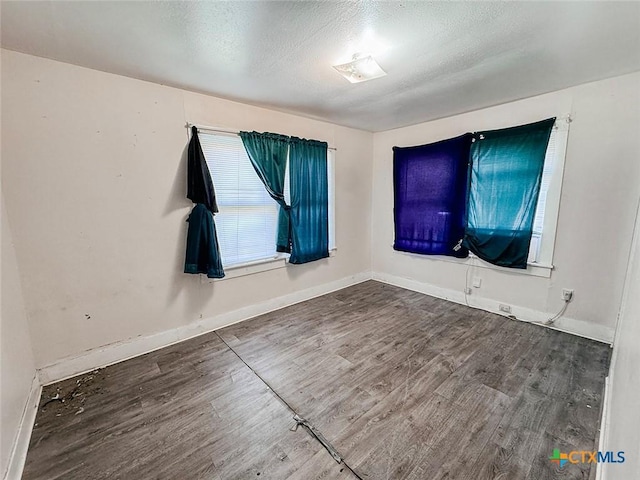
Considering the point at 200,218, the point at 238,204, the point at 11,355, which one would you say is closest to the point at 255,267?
the point at 238,204

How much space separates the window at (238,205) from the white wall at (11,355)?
1489mm

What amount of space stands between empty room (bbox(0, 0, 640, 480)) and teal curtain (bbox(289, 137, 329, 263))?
0.03m

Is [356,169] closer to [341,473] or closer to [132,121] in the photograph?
[132,121]

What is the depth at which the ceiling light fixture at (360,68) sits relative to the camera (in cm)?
192

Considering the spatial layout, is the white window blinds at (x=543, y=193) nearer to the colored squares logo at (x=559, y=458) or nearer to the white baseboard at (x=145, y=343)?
the colored squares logo at (x=559, y=458)

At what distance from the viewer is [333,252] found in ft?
13.2

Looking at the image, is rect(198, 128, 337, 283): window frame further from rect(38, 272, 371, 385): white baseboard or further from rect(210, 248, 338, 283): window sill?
rect(38, 272, 371, 385): white baseboard

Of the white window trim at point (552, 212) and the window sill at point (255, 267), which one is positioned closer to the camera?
the white window trim at point (552, 212)

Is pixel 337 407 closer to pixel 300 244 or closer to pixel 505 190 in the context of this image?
pixel 300 244

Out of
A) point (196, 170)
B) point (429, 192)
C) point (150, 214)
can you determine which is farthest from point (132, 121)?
point (429, 192)

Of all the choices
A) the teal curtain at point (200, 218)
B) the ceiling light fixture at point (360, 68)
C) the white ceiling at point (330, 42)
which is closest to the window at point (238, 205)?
the teal curtain at point (200, 218)

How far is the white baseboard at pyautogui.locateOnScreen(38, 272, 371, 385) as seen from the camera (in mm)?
2139

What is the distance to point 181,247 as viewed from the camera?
2643mm

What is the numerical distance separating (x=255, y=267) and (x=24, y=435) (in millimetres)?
2061
